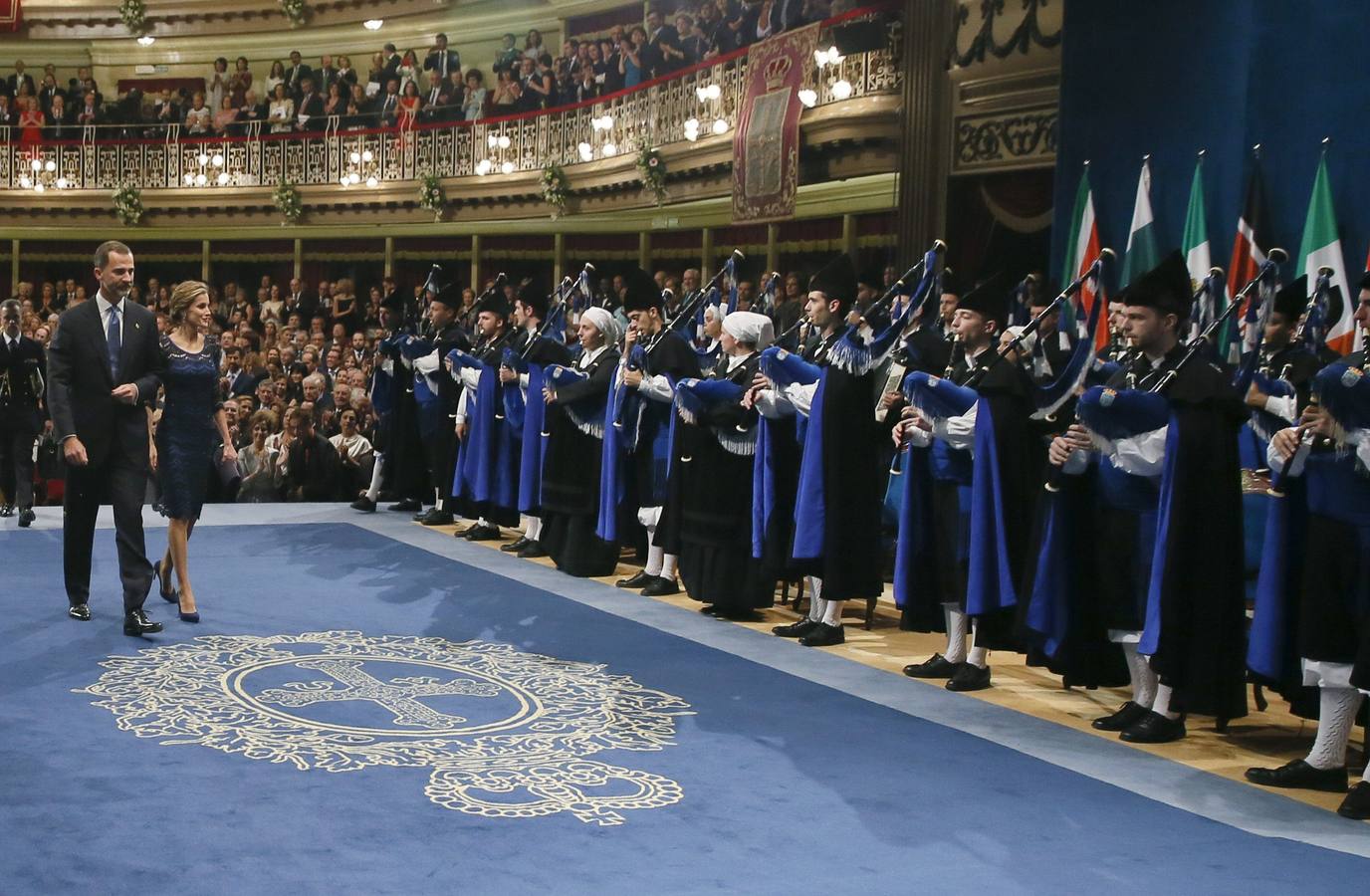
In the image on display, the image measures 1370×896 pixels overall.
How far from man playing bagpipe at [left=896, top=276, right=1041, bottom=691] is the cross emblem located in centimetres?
203

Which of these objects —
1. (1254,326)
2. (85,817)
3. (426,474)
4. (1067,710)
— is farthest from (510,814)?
(426,474)

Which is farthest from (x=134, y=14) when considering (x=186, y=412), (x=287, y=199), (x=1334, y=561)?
(x=1334, y=561)

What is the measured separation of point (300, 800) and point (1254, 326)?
13.3 ft

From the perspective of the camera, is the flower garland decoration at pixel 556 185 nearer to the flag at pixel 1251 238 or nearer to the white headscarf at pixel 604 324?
the white headscarf at pixel 604 324

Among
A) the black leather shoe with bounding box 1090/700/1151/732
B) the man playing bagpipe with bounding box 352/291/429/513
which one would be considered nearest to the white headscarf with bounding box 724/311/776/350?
the black leather shoe with bounding box 1090/700/1151/732

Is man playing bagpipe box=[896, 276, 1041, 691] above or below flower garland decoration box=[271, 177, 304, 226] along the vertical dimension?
below

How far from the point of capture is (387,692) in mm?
6148

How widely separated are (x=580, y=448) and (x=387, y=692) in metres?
3.74

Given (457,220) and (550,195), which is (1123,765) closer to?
(550,195)

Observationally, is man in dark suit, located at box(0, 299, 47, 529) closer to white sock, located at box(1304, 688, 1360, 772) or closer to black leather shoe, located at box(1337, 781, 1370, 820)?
white sock, located at box(1304, 688, 1360, 772)

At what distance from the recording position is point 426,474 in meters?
12.2

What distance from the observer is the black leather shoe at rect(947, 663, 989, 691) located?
6645 mm

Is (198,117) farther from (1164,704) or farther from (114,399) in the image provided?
(1164,704)

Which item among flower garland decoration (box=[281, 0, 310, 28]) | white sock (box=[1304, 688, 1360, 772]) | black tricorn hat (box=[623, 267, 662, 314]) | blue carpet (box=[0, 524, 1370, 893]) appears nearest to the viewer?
blue carpet (box=[0, 524, 1370, 893])
